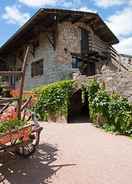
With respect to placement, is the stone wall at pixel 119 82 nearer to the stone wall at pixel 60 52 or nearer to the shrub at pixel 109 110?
the shrub at pixel 109 110

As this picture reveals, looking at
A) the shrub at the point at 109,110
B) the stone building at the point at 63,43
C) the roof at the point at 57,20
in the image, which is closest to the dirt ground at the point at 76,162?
the shrub at the point at 109,110

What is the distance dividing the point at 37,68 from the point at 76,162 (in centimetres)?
1469

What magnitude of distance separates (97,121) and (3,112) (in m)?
→ 5.04

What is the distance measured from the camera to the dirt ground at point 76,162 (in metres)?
5.91

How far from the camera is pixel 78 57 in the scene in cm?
1969

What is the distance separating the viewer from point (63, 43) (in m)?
18.9

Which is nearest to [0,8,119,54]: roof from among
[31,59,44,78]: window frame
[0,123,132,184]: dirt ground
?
[31,59,44,78]: window frame


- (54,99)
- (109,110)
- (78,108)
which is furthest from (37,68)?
(109,110)

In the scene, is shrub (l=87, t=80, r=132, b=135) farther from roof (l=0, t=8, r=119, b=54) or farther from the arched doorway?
roof (l=0, t=8, r=119, b=54)

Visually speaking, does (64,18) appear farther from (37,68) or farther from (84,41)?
(37,68)

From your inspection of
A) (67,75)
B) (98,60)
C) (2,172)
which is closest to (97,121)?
(2,172)

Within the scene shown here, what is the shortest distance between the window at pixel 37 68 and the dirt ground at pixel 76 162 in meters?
11.2

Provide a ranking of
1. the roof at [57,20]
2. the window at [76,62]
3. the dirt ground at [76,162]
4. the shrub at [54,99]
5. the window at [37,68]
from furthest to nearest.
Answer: the window at [37,68] → the window at [76,62] → the roof at [57,20] → the shrub at [54,99] → the dirt ground at [76,162]

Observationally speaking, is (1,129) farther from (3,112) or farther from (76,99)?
(76,99)
